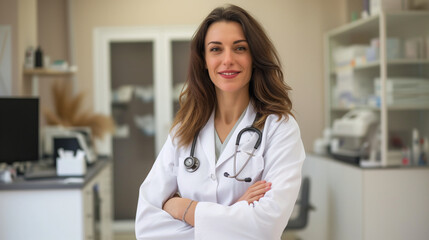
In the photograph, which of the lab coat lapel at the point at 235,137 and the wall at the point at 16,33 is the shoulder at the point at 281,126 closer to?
the lab coat lapel at the point at 235,137

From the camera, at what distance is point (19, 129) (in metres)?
2.94

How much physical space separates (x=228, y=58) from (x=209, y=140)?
12.1 inches

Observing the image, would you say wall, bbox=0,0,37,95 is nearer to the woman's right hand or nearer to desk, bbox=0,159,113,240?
desk, bbox=0,159,113,240

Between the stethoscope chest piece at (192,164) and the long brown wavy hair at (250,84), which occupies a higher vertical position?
the long brown wavy hair at (250,84)

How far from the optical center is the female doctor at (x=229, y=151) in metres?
1.54

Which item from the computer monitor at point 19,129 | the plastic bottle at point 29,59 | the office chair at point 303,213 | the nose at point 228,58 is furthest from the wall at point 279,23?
the nose at point 228,58

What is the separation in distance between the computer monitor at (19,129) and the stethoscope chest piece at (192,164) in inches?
65.1

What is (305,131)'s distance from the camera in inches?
202

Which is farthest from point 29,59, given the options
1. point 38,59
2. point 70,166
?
point 70,166

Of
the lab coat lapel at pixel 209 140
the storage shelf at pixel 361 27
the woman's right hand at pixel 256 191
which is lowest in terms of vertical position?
the woman's right hand at pixel 256 191

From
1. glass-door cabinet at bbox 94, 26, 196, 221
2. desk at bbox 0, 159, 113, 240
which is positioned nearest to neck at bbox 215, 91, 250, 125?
desk at bbox 0, 159, 113, 240

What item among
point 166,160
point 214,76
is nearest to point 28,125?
point 166,160

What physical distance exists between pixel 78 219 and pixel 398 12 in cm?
253

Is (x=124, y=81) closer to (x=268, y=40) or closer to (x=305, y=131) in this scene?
(x=305, y=131)
